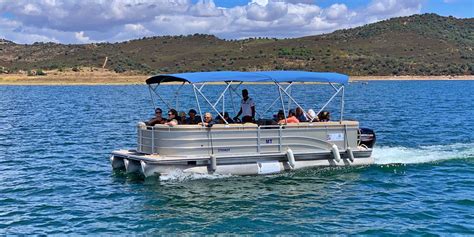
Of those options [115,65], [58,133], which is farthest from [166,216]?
[115,65]

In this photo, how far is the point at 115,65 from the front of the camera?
138 meters

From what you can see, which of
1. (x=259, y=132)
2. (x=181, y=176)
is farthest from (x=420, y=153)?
(x=181, y=176)

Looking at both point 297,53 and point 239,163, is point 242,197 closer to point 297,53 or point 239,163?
point 239,163

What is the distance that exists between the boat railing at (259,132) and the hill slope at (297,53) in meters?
113

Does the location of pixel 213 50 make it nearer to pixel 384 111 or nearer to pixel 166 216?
pixel 384 111

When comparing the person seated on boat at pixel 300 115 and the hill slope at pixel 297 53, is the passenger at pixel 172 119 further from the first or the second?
the hill slope at pixel 297 53

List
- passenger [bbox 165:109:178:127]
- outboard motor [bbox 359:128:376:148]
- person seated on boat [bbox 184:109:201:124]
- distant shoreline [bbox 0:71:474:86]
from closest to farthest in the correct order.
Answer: passenger [bbox 165:109:178:127], person seated on boat [bbox 184:109:201:124], outboard motor [bbox 359:128:376:148], distant shoreline [bbox 0:71:474:86]

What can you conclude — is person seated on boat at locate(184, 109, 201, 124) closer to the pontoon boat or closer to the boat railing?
the pontoon boat

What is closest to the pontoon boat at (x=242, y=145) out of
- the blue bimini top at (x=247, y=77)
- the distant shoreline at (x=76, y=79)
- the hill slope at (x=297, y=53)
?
the blue bimini top at (x=247, y=77)

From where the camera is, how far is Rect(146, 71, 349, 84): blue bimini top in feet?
59.1

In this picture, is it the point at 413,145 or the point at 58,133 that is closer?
the point at 413,145

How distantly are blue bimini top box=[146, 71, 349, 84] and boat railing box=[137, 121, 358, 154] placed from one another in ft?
4.80

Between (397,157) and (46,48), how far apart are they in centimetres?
16444

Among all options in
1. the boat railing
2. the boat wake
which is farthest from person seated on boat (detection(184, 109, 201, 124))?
the boat wake
